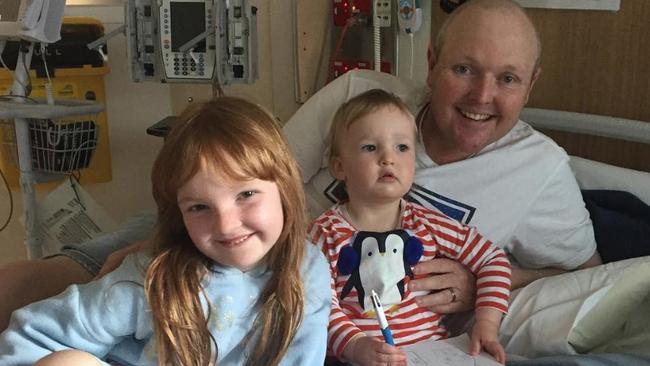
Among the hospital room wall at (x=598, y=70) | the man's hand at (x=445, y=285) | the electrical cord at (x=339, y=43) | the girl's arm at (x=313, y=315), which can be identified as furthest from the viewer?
the electrical cord at (x=339, y=43)

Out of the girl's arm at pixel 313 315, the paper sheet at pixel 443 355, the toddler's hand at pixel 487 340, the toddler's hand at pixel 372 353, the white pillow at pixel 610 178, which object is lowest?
the paper sheet at pixel 443 355

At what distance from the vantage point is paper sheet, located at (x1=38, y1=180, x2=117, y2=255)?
262 cm

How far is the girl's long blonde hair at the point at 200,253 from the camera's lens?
3.85 feet

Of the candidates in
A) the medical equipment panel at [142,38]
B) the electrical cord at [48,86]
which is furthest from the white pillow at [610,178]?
the electrical cord at [48,86]

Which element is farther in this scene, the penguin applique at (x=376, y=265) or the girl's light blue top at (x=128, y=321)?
the penguin applique at (x=376, y=265)

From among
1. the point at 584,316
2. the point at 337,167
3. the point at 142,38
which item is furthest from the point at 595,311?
the point at 142,38

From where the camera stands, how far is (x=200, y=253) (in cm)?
127

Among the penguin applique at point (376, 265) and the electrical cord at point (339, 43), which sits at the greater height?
the electrical cord at point (339, 43)

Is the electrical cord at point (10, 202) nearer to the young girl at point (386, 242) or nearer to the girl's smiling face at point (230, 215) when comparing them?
the young girl at point (386, 242)

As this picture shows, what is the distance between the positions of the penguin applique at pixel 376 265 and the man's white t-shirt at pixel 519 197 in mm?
258

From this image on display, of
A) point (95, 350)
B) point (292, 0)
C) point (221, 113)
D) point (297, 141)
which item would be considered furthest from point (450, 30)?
point (292, 0)

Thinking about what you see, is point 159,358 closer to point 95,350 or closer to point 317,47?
point 95,350

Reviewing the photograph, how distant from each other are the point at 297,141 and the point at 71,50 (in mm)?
1713

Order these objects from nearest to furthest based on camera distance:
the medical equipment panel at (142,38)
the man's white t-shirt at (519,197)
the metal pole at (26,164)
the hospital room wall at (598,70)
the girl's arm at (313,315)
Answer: the girl's arm at (313,315) → the man's white t-shirt at (519,197) → the hospital room wall at (598,70) → the metal pole at (26,164) → the medical equipment panel at (142,38)
